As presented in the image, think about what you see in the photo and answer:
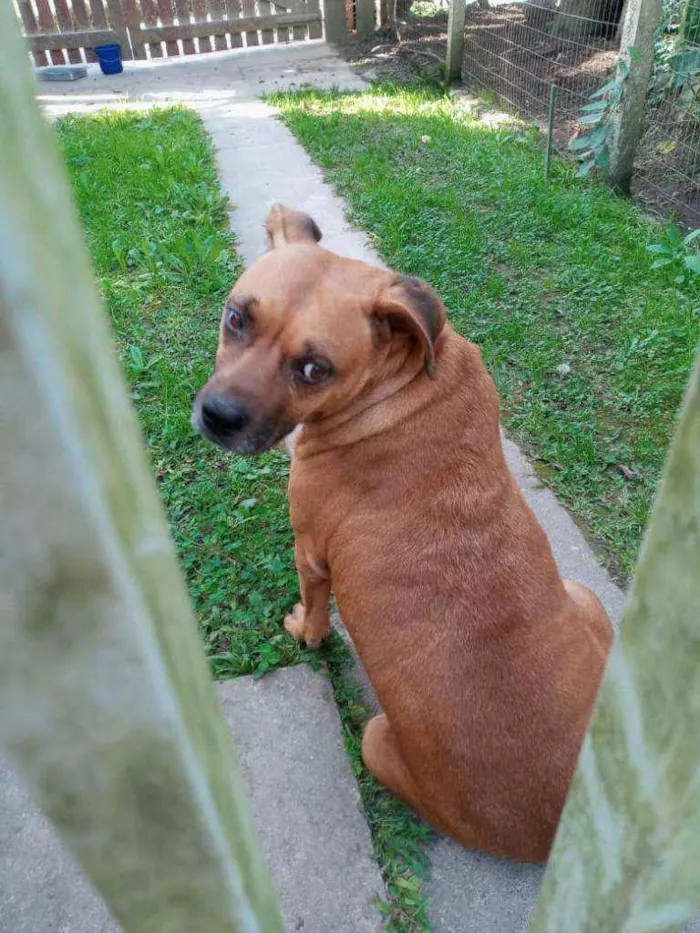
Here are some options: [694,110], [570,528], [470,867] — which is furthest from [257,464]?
[694,110]

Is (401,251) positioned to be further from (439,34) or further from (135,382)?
(439,34)

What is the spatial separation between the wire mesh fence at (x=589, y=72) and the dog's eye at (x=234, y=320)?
4598 mm

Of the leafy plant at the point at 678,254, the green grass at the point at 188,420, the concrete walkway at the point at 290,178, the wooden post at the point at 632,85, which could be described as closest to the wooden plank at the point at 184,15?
the concrete walkway at the point at 290,178

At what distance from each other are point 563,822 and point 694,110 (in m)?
6.41

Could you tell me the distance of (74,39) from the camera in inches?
434

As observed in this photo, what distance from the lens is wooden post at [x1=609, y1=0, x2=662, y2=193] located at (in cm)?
545

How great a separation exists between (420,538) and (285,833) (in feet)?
3.52

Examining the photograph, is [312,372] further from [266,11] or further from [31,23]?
[31,23]

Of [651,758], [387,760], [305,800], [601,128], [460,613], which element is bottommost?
[305,800]

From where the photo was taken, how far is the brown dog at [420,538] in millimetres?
1886

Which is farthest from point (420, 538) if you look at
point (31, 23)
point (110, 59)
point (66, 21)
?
point (31, 23)

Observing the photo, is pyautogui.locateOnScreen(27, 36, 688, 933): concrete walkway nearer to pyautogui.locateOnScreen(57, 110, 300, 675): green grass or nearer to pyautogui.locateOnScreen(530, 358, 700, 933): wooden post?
pyautogui.locateOnScreen(57, 110, 300, 675): green grass

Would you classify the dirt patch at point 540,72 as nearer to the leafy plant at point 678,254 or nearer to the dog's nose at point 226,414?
the leafy plant at point 678,254

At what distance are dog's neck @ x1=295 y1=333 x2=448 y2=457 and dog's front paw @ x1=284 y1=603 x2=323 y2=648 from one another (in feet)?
2.59
